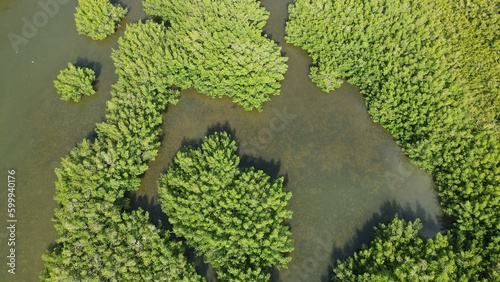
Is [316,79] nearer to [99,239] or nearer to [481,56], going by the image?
[481,56]

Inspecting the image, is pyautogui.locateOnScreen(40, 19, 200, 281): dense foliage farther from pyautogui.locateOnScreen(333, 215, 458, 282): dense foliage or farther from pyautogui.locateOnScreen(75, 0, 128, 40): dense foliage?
pyautogui.locateOnScreen(333, 215, 458, 282): dense foliage

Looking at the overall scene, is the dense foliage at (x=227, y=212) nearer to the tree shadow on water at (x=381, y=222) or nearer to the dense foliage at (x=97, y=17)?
the tree shadow on water at (x=381, y=222)

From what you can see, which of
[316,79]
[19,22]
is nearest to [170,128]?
[316,79]

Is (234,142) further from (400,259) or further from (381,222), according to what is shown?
(400,259)

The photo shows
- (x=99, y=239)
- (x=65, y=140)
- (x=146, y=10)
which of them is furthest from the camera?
(x=146, y=10)

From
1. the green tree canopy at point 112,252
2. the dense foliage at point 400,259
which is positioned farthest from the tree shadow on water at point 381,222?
the green tree canopy at point 112,252

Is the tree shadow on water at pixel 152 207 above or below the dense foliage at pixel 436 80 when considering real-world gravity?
below
